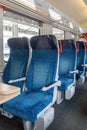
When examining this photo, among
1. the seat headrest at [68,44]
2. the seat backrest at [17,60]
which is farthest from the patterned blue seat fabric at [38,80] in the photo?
the seat headrest at [68,44]

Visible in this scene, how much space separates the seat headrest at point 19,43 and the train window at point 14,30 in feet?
0.85

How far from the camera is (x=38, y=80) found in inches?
79.8

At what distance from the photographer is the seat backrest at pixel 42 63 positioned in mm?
1905

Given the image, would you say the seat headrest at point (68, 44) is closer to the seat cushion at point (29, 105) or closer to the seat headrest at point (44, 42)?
the seat headrest at point (44, 42)

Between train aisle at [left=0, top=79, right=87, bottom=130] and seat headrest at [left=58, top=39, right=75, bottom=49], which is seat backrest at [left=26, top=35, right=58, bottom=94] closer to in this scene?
train aisle at [left=0, top=79, right=87, bottom=130]

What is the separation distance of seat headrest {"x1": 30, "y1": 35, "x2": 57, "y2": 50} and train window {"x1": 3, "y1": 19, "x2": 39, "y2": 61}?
0.69 m

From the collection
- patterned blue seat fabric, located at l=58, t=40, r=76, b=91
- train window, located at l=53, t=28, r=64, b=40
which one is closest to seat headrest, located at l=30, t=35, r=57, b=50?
patterned blue seat fabric, located at l=58, t=40, r=76, b=91

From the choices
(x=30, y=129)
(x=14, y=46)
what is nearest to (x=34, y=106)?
(x=30, y=129)

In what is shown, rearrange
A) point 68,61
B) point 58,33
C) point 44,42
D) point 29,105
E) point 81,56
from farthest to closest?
point 58,33, point 81,56, point 68,61, point 44,42, point 29,105

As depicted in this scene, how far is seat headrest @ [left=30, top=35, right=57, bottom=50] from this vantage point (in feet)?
6.24

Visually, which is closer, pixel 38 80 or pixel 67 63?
pixel 38 80

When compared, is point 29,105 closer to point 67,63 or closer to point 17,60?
point 17,60

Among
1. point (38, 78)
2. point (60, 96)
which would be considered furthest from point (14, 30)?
point (60, 96)

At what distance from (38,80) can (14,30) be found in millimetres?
1316
